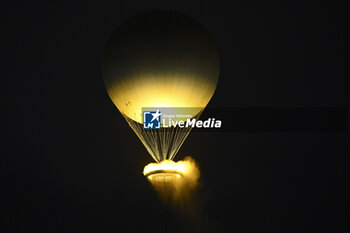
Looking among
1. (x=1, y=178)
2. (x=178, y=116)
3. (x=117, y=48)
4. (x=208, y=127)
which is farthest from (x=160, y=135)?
(x=1, y=178)

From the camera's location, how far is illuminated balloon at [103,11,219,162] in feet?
167

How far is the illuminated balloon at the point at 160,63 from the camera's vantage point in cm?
5091

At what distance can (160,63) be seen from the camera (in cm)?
5112

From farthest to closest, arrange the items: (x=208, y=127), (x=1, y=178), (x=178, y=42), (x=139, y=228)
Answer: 1. (x=1, y=178)
2. (x=208, y=127)
3. (x=139, y=228)
4. (x=178, y=42)

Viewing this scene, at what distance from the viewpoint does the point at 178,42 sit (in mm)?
50906

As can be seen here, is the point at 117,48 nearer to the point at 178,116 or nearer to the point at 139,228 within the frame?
the point at 178,116

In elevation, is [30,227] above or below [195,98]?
below

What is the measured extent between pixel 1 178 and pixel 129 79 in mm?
18173

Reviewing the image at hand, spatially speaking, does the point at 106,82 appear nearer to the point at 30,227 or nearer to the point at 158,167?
the point at 158,167

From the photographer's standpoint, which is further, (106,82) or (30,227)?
(30,227)

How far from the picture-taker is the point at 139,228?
57.9 meters

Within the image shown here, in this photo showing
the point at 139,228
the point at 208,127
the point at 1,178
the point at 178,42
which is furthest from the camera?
the point at 1,178

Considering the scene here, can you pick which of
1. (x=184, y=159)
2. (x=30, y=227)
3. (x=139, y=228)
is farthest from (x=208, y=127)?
(x=30, y=227)

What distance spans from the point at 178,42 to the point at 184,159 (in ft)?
34.4
